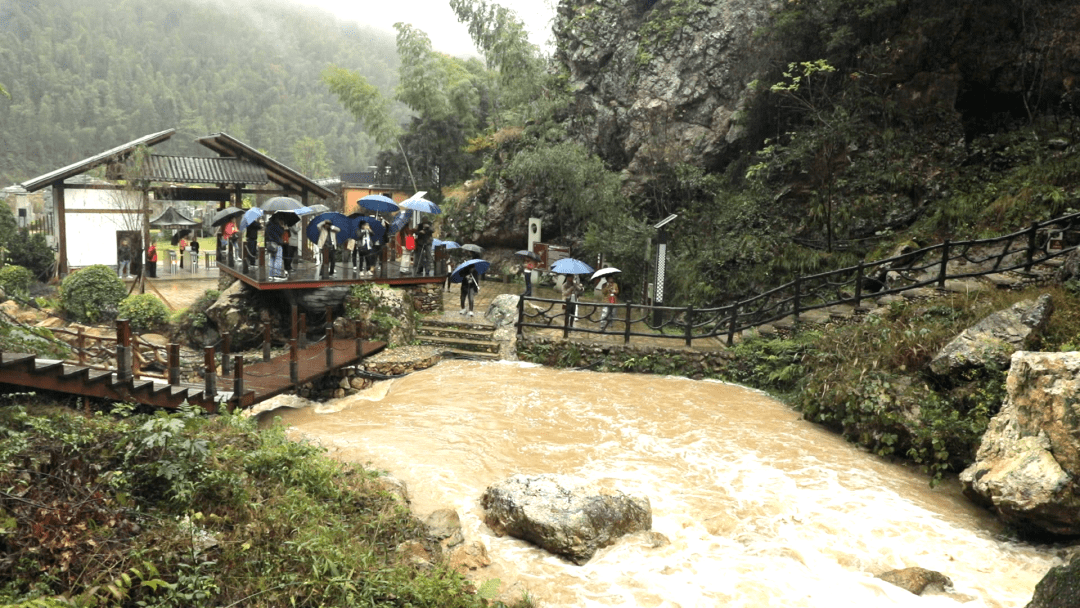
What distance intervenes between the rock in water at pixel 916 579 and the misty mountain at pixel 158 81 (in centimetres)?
6851

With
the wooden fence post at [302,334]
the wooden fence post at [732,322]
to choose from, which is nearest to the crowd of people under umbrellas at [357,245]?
the wooden fence post at [302,334]

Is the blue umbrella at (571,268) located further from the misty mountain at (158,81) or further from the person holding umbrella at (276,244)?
the misty mountain at (158,81)

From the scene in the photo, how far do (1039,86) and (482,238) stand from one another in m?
18.2

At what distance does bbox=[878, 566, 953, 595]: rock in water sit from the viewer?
588 centimetres

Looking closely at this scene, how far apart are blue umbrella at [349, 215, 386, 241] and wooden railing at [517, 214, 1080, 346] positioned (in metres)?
4.80

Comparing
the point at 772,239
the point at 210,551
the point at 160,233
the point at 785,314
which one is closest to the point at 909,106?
the point at 772,239

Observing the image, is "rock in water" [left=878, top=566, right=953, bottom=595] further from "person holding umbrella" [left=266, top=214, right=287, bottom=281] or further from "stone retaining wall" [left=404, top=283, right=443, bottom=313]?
"person holding umbrella" [left=266, top=214, right=287, bottom=281]

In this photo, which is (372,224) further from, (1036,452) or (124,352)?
(1036,452)

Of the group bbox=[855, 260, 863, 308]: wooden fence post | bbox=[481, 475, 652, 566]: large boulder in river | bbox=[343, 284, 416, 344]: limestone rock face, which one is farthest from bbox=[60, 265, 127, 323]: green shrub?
bbox=[855, 260, 863, 308]: wooden fence post

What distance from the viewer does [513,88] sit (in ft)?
93.8

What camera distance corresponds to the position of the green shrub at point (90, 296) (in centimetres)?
1808

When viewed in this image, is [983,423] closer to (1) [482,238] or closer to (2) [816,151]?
(2) [816,151]

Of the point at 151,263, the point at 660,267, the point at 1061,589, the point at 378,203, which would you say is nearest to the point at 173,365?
the point at 378,203

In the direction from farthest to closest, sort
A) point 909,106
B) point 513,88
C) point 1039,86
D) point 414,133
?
1. point 414,133
2. point 513,88
3. point 909,106
4. point 1039,86
